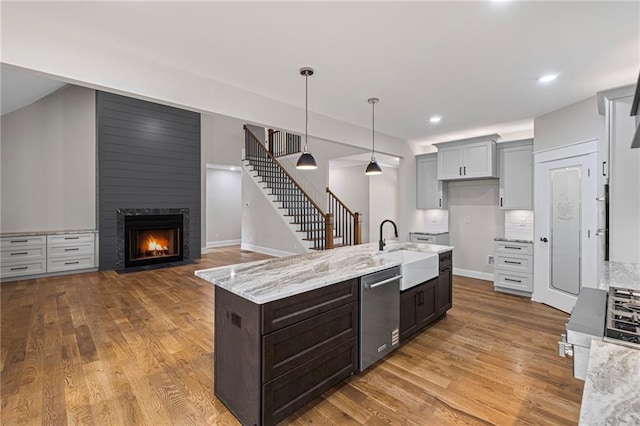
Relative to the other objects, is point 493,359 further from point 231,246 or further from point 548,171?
point 231,246

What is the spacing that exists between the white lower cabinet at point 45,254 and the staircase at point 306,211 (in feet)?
13.2

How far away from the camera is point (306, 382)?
1982 millimetres

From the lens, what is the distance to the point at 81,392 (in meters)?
2.18

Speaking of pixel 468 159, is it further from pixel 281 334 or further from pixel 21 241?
pixel 21 241

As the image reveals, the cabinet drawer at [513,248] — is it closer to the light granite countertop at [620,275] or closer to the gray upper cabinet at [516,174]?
the gray upper cabinet at [516,174]

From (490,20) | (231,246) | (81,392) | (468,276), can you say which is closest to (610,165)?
(490,20)

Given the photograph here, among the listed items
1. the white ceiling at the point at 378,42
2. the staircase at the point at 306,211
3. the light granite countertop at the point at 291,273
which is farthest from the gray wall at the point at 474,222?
the light granite countertop at the point at 291,273

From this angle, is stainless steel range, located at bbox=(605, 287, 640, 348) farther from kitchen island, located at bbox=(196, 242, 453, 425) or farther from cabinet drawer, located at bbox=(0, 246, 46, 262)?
cabinet drawer, located at bbox=(0, 246, 46, 262)

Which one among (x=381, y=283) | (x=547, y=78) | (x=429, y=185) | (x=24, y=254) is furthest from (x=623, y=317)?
(x=24, y=254)

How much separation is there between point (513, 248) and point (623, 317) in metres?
4.03

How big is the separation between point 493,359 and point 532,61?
277 centimetres

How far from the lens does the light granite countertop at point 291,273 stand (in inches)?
71.6

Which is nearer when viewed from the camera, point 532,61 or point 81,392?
point 81,392

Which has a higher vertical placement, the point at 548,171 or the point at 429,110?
the point at 429,110
